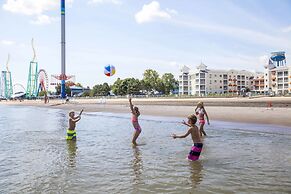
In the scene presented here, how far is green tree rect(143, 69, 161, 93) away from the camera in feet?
340

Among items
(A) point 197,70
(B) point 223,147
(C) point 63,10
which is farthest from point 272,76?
(B) point 223,147

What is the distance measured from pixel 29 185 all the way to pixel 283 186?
490 cm

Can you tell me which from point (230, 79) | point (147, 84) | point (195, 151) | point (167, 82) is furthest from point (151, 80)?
point (195, 151)

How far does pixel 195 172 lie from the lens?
644cm

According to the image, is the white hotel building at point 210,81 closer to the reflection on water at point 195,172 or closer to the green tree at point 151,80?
the green tree at point 151,80

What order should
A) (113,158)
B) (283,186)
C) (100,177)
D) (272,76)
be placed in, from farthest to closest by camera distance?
(272,76) → (113,158) → (100,177) → (283,186)

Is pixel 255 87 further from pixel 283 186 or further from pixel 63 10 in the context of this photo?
pixel 283 186

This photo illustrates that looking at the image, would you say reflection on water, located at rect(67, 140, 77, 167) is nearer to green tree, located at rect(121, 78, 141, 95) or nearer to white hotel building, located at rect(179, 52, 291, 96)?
green tree, located at rect(121, 78, 141, 95)

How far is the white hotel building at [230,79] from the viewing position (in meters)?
103

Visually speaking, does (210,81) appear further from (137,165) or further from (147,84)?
(137,165)

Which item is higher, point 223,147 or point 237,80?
Result: point 237,80

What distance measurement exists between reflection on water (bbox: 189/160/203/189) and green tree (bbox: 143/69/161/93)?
96.0 metres

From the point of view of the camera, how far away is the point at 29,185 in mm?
5676

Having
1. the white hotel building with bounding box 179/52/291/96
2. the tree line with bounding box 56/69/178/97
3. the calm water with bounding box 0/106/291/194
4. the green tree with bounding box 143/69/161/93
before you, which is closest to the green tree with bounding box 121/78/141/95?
the tree line with bounding box 56/69/178/97
